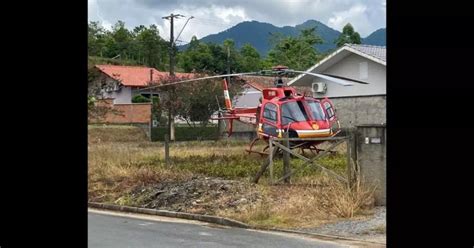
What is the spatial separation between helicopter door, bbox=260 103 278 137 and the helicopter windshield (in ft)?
0.91

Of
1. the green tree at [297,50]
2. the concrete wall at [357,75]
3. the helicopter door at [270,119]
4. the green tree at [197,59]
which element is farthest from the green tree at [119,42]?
the helicopter door at [270,119]

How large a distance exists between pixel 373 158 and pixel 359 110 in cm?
1672

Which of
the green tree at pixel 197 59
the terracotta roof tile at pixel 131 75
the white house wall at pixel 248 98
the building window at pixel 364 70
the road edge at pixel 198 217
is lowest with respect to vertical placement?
the road edge at pixel 198 217

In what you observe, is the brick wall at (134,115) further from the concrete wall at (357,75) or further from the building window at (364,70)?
the building window at (364,70)

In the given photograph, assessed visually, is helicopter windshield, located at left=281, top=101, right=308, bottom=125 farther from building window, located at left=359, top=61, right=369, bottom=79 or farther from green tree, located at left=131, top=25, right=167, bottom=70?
green tree, located at left=131, top=25, right=167, bottom=70

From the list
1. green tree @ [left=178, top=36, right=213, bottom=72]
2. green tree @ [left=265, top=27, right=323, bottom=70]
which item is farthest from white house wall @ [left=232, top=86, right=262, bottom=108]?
green tree @ [left=178, top=36, right=213, bottom=72]

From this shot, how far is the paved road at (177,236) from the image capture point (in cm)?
793

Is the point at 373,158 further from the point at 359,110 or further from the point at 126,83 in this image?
the point at 126,83

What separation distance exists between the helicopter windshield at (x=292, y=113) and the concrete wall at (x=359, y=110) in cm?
596

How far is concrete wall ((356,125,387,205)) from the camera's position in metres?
10.0
